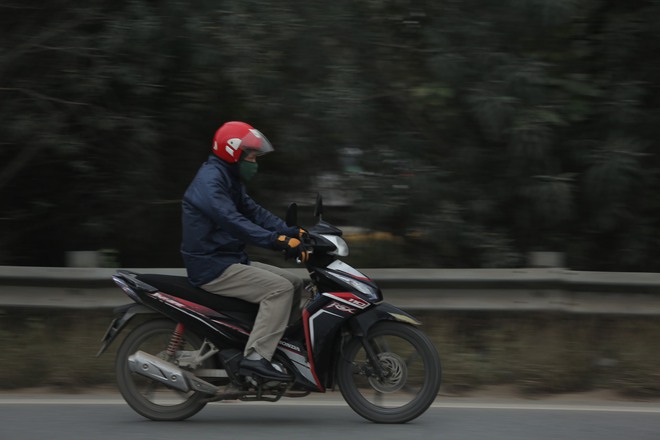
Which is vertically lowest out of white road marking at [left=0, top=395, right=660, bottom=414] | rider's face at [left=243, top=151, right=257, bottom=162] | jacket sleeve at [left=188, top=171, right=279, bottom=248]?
white road marking at [left=0, top=395, right=660, bottom=414]

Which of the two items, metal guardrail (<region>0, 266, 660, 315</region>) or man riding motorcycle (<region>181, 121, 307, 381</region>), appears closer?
man riding motorcycle (<region>181, 121, 307, 381</region>)

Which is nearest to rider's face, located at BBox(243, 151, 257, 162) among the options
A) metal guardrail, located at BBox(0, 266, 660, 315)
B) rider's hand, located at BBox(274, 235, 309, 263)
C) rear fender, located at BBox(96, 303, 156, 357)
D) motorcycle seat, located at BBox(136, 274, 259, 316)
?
rider's hand, located at BBox(274, 235, 309, 263)

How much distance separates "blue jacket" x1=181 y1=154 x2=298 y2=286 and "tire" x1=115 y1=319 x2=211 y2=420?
387 millimetres

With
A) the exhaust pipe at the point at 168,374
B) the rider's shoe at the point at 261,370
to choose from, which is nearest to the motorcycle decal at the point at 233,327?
the rider's shoe at the point at 261,370

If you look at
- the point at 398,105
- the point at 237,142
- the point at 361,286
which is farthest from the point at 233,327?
the point at 398,105

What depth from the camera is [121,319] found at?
6.19m

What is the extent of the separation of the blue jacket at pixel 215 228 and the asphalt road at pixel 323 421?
3.07ft

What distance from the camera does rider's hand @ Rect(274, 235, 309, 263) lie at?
19.3 ft

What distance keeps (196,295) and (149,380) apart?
2.05ft

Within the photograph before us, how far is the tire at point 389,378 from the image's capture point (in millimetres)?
6086

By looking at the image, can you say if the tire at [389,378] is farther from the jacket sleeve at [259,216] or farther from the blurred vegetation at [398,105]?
the blurred vegetation at [398,105]

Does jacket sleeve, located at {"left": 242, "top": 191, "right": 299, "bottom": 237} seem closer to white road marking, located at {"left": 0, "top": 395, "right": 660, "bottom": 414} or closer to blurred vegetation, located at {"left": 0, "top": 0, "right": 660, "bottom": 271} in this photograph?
white road marking, located at {"left": 0, "top": 395, "right": 660, "bottom": 414}

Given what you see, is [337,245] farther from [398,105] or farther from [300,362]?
[398,105]

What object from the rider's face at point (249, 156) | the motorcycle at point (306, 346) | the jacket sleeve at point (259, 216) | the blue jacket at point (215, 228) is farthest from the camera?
the jacket sleeve at point (259, 216)
